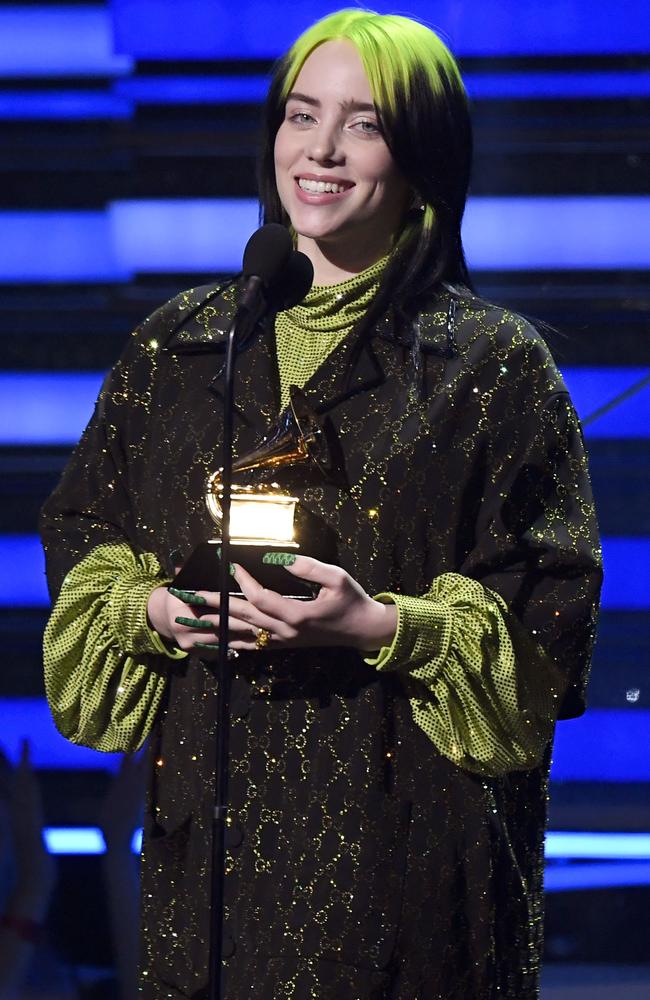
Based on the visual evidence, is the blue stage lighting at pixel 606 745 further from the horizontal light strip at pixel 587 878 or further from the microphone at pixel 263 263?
the microphone at pixel 263 263

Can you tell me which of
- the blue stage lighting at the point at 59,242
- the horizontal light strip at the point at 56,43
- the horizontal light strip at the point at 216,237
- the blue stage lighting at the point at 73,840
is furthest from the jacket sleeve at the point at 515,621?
the horizontal light strip at the point at 56,43

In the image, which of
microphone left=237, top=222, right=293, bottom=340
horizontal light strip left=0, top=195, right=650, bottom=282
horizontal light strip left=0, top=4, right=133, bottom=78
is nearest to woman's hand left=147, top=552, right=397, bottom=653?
microphone left=237, top=222, right=293, bottom=340

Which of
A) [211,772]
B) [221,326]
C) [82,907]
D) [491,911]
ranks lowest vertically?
[82,907]

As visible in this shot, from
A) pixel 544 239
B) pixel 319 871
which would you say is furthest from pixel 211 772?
pixel 544 239

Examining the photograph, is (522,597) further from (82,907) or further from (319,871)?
(82,907)

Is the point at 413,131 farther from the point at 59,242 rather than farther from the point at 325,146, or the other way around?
the point at 59,242

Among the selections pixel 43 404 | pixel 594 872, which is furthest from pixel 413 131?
pixel 594 872

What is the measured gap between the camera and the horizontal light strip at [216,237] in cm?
281

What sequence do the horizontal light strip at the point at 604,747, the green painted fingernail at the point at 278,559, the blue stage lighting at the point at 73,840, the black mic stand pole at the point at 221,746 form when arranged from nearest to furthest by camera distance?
1. the black mic stand pole at the point at 221,746
2. the green painted fingernail at the point at 278,559
3. the horizontal light strip at the point at 604,747
4. the blue stage lighting at the point at 73,840

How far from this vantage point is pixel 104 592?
1.59m

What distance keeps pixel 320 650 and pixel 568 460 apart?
0.33m

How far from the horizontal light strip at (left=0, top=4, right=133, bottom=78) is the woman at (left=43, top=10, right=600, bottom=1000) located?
1390 mm

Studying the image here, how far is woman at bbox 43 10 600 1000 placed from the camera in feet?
4.84

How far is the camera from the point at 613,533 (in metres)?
2.70
